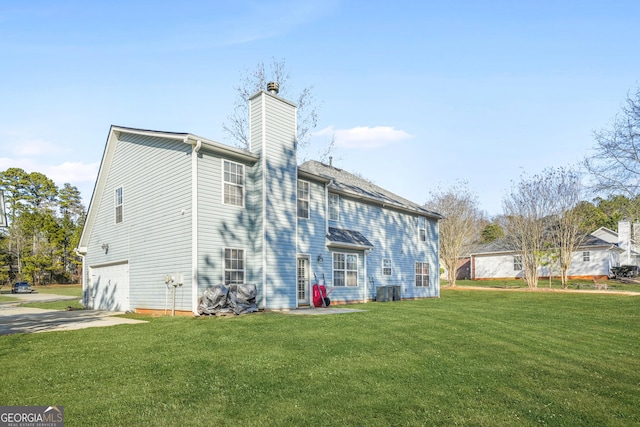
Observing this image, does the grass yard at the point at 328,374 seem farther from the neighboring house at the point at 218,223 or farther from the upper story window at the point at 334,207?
the upper story window at the point at 334,207

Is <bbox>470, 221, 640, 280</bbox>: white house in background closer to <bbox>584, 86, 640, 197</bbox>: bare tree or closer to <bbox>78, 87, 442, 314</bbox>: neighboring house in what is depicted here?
<bbox>584, 86, 640, 197</bbox>: bare tree

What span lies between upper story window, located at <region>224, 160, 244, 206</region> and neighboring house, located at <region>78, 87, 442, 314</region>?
0.04m

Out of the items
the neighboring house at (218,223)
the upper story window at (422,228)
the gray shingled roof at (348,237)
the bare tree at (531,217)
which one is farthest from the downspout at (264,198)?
the bare tree at (531,217)

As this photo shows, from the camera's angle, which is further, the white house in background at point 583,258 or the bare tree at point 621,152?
the white house in background at point 583,258

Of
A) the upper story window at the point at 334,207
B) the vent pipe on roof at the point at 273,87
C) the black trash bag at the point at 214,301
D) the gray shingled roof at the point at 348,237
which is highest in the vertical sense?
the vent pipe on roof at the point at 273,87

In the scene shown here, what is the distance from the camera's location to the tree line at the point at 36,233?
4541 cm

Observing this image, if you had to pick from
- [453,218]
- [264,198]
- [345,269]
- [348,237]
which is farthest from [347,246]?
[453,218]

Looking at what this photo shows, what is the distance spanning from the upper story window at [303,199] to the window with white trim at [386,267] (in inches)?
255

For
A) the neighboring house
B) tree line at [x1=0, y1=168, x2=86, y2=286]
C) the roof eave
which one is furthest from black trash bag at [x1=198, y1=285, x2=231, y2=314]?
tree line at [x1=0, y1=168, x2=86, y2=286]

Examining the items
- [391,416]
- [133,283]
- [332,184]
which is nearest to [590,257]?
[332,184]

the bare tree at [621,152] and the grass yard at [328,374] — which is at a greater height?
the bare tree at [621,152]

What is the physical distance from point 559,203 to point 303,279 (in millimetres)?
19632

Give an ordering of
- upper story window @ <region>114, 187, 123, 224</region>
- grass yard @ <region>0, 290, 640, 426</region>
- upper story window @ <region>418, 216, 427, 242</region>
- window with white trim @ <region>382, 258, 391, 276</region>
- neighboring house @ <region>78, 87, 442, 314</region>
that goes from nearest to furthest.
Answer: grass yard @ <region>0, 290, 640, 426</region> → neighboring house @ <region>78, 87, 442, 314</region> → upper story window @ <region>114, 187, 123, 224</region> → window with white trim @ <region>382, 258, 391, 276</region> → upper story window @ <region>418, 216, 427, 242</region>

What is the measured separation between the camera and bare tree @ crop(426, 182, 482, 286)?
34625mm
